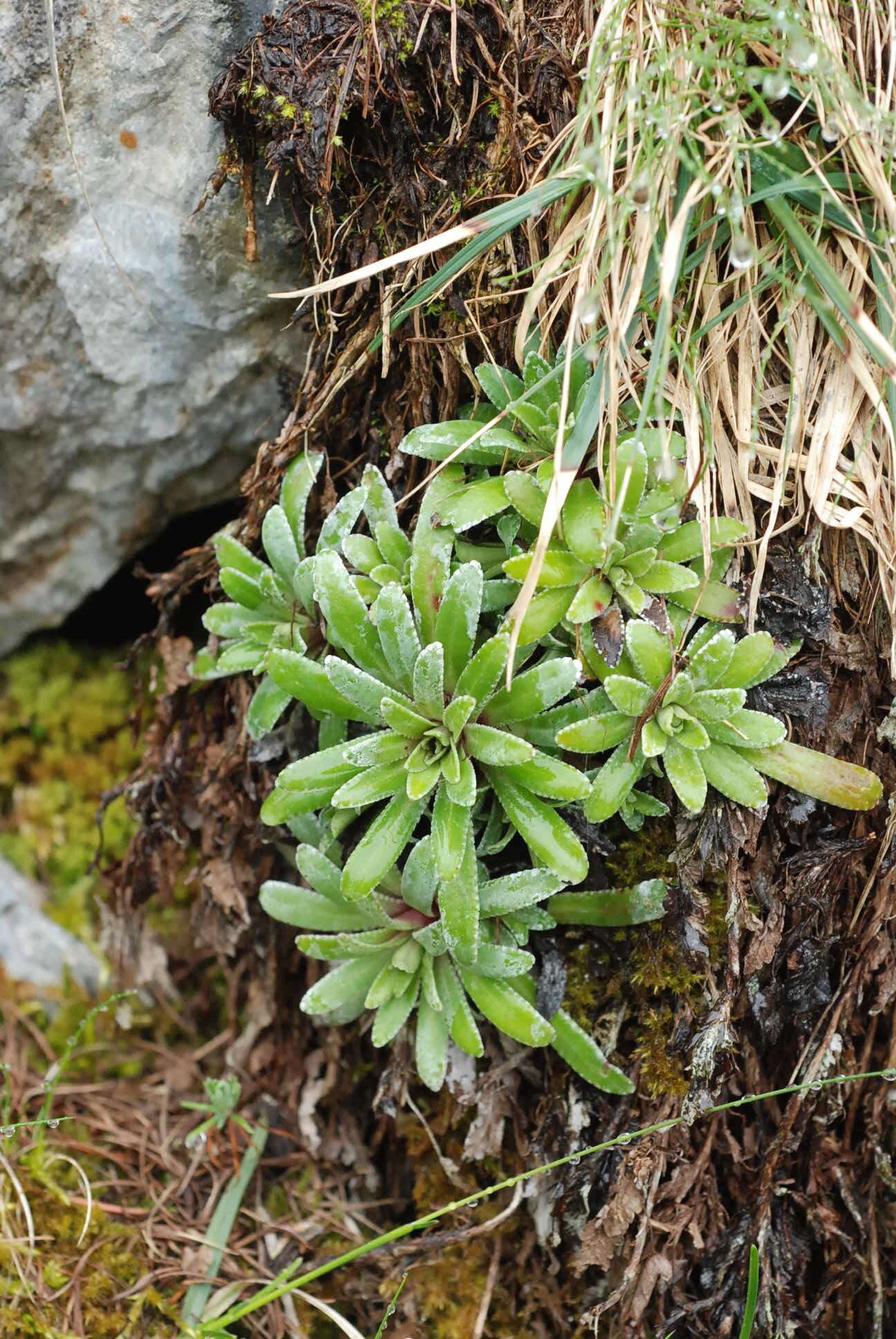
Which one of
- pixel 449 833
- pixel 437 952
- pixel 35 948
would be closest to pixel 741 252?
pixel 449 833

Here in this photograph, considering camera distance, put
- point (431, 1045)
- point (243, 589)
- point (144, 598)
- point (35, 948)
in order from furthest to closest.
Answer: point (144, 598) < point (35, 948) < point (243, 589) < point (431, 1045)

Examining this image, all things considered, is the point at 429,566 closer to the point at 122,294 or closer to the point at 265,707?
the point at 265,707

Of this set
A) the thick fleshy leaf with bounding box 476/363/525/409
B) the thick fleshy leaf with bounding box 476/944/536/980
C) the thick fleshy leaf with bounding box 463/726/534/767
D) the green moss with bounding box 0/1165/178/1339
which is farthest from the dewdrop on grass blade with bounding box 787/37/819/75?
the green moss with bounding box 0/1165/178/1339

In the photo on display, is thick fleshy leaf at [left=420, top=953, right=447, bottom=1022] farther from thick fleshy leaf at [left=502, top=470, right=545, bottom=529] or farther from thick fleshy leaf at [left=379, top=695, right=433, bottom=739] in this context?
thick fleshy leaf at [left=502, top=470, right=545, bottom=529]

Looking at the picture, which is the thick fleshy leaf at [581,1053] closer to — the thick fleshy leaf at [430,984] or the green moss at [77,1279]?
the thick fleshy leaf at [430,984]

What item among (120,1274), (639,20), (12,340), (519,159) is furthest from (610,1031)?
(12,340)
